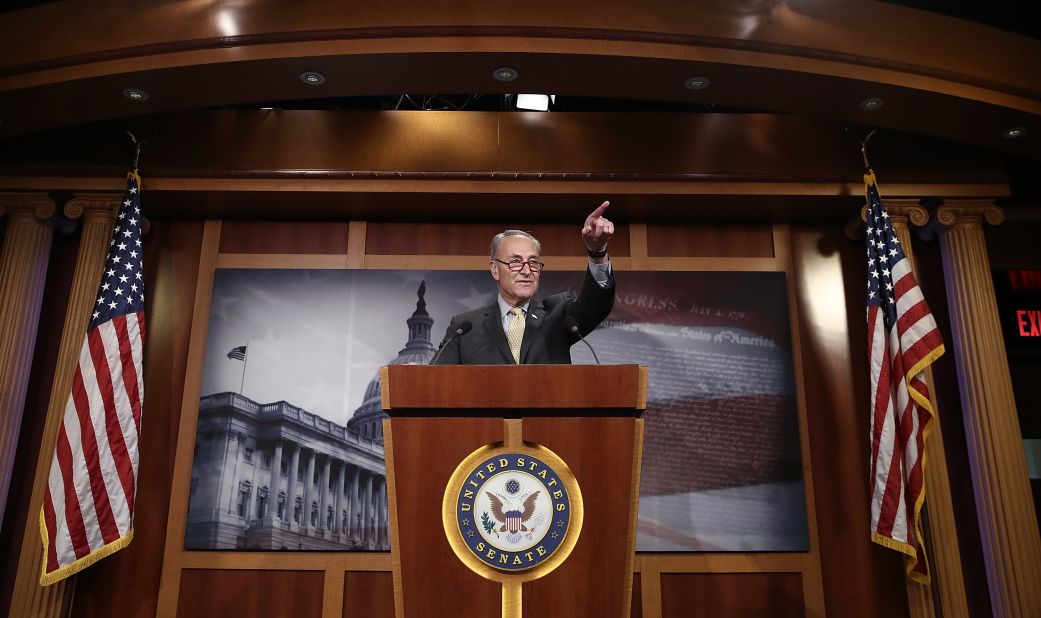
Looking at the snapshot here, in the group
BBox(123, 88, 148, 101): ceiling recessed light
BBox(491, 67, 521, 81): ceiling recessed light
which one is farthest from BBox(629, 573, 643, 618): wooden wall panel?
BBox(123, 88, 148, 101): ceiling recessed light

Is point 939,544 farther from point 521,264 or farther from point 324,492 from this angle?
point 324,492

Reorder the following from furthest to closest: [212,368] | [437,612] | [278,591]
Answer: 1. [212,368]
2. [278,591]
3. [437,612]

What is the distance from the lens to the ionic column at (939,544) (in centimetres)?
391

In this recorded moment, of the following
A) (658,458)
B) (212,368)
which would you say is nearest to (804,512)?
(658,458)

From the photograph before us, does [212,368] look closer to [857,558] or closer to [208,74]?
[208,74]

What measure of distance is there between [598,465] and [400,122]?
126 inches

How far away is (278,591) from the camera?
4.08m

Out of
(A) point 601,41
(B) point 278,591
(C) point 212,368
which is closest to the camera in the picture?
(A) point 601,41

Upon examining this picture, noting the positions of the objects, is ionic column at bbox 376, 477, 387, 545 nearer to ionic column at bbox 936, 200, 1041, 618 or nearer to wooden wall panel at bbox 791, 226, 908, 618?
wooden wall panel at bbox 791, 226, 908, 618

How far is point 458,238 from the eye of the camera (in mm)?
4699

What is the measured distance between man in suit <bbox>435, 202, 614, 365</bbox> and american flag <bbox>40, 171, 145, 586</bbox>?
2.36m

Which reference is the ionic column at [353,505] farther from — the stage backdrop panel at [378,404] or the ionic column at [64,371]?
the ionic column at [64,371]

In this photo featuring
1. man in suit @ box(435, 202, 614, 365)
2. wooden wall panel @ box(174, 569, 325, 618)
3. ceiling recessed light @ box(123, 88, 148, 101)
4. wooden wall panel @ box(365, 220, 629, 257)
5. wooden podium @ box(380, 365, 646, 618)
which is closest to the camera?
wooden podium @ box(380, 365, 646, 618)

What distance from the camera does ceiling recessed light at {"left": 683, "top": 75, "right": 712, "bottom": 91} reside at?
12.4 feet
